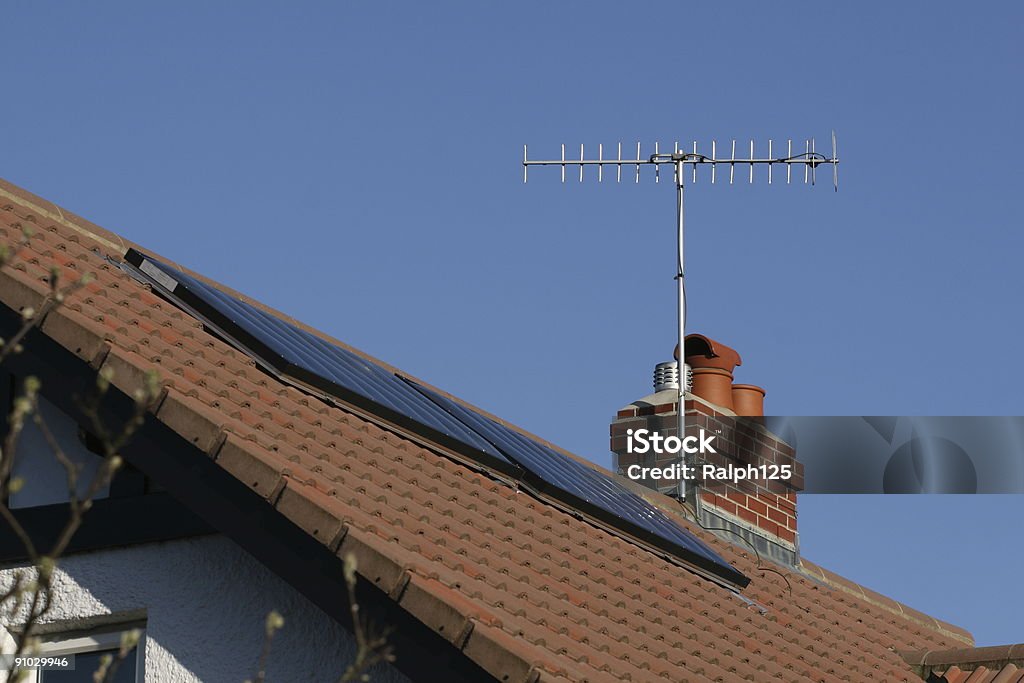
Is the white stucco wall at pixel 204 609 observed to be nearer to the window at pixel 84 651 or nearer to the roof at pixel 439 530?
the window at pixel 84 651

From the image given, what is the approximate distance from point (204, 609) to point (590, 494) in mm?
4528

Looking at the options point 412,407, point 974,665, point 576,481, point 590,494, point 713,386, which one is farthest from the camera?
point 713,386

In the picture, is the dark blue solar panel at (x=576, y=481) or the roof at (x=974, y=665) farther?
the dark blue solar panel at (x=576, y=481)

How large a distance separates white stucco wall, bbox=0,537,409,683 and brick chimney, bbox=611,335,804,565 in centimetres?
792

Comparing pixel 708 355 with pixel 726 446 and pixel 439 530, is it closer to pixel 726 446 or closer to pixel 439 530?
pixel 726 446

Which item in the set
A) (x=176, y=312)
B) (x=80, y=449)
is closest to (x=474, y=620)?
A: (x=80, y=449)

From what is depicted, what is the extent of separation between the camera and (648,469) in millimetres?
16422

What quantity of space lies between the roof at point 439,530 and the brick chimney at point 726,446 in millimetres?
3248

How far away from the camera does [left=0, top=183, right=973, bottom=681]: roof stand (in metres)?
7.23

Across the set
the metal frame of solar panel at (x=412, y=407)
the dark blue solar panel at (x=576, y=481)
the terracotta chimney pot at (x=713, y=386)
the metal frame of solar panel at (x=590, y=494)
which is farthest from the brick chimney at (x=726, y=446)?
the metal frame of solar panel at (x=412, y=407)

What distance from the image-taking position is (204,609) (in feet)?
25.5

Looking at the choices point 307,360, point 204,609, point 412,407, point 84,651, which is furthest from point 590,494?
point 84,651

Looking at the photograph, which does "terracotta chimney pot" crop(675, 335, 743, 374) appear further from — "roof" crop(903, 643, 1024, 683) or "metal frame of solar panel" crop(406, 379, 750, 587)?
"roof" crop(903, 643, 1024, 683)

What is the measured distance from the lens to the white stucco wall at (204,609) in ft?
24.6
